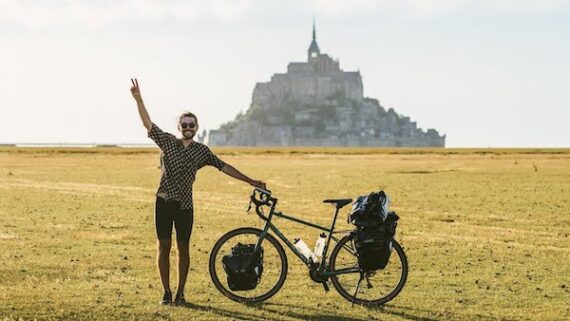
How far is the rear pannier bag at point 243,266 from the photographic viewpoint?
435 inches

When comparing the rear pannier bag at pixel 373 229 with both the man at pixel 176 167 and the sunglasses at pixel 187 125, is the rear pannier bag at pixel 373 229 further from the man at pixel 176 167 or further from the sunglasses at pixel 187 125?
the sunglasses at pixel 187 125

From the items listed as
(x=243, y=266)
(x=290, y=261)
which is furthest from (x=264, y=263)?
(x=290, y=261)

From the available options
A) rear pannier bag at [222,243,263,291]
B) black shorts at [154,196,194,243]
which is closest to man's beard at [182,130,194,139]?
black shorts at [154,196,194,243]

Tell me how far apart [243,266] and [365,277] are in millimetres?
1638

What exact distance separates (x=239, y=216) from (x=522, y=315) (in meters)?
15.4

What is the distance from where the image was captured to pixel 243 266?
11.0 m

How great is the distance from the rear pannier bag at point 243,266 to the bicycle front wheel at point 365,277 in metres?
0.98

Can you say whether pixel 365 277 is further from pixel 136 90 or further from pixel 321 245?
pixel 136 90

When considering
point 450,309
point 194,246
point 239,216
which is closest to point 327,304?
point 450,309

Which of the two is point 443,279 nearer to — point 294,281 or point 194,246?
point 294,281

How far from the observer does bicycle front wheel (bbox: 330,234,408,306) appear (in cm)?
1102

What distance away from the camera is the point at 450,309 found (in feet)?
37.6

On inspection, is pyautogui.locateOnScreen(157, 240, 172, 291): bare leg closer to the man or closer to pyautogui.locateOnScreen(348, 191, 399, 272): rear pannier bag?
the man

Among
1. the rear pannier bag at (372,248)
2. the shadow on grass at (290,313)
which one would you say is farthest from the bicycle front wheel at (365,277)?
the shadow on grass at (290,313)
